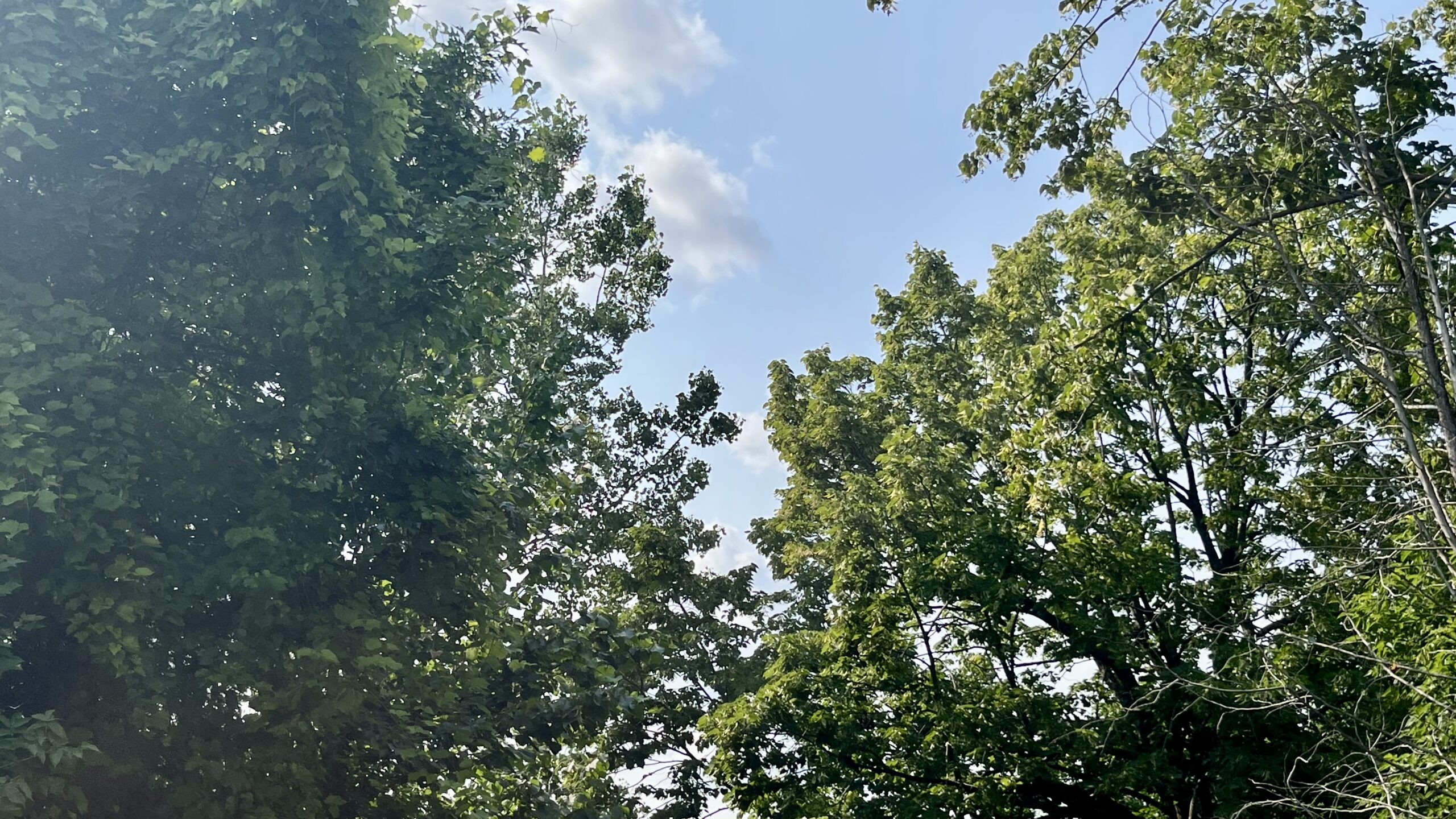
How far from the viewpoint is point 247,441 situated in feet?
30.2

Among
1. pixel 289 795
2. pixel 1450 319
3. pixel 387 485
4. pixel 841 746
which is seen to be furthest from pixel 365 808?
pixel 1450 319

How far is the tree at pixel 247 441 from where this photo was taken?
304 inches

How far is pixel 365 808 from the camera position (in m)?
9.24

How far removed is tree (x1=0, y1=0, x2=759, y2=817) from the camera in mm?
7711

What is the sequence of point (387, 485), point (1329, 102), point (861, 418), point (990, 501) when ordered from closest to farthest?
point (1329, 102) → point (387, 485) → point (990, 501) → point (861, 418)

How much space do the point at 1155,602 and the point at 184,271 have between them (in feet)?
40.0

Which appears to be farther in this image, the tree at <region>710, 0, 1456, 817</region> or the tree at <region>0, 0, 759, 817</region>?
the tree at <region>710, 0, 1456, 817</region>

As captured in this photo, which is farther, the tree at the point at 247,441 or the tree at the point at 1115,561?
the tree at the point at 1115,561

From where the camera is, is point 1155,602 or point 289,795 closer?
point 289,795

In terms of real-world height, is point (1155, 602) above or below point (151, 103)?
below

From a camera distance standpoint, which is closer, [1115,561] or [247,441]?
[247,441]

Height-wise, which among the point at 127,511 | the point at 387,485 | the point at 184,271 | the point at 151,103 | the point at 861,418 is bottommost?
the point at 127,511

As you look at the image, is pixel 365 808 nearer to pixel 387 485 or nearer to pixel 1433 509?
pixel 387 485

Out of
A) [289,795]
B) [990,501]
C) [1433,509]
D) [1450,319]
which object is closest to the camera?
[1433,509]
